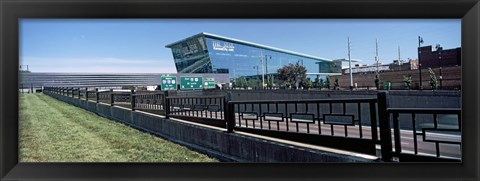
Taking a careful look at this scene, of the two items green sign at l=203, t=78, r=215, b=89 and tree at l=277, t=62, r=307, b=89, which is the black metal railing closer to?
green sign at l=203, t=78, r=215, b=89

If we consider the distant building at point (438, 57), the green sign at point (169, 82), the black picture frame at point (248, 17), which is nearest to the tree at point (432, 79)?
the distant building at point (438, 57)

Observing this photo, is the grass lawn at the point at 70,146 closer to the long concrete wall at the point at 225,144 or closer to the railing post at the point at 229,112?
the long concrete wall at the point at 225,144

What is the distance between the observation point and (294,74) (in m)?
3.41

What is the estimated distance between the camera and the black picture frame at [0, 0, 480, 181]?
1.71 metres

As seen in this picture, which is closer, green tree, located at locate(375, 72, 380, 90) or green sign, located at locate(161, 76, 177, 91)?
green tree, located at locate(375, 72, 380, 90)

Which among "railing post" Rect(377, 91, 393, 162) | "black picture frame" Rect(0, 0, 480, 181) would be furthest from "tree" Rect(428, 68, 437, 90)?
"railing post" Rect(377, 91, 393, 162)

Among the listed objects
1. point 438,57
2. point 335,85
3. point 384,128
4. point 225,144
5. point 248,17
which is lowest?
point 225,144

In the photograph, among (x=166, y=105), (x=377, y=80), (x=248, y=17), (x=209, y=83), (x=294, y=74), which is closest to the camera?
(x=248, y=17)

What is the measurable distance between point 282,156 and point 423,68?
1475 millimetres

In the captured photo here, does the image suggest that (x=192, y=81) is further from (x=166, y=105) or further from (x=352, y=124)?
(x=352, y=124)

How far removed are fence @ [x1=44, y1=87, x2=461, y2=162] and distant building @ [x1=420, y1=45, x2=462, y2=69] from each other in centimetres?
43

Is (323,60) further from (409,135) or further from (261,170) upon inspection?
(261,170)

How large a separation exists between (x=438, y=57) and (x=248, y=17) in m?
1.75

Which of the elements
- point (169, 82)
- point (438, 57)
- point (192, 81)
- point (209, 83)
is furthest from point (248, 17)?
point (169, 82)
